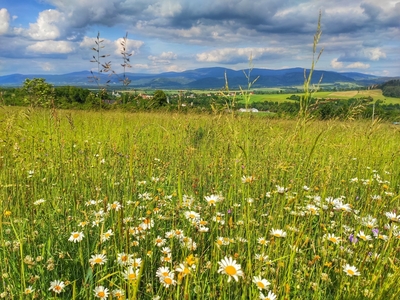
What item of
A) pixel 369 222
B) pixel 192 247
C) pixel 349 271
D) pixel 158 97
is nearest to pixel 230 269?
pixel 192 247

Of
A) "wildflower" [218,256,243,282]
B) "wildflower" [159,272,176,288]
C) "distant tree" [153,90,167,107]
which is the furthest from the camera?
"distant tree" [153,90,167,107]

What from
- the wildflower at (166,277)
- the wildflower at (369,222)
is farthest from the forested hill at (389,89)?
the wildflower at (166,277)

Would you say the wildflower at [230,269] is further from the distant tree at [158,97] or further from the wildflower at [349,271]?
the distant tree at [158,97]

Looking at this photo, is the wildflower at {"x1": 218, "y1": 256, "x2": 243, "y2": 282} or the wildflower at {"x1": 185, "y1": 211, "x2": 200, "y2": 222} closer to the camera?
the wildflower at {"x1": 218, "y1": 256, "x2": 243, "y2": 282}

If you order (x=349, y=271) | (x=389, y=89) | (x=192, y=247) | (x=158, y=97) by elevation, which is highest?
(x=389, y=89)

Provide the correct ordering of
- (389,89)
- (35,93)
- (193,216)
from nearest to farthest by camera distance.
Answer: (193,216), (35,93), (389,89)

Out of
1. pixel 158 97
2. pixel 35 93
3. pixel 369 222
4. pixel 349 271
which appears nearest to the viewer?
pixel 349 271

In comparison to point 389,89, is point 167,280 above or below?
below

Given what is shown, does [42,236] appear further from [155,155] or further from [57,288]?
[155,155]

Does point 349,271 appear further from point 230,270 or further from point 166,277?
point 166,277

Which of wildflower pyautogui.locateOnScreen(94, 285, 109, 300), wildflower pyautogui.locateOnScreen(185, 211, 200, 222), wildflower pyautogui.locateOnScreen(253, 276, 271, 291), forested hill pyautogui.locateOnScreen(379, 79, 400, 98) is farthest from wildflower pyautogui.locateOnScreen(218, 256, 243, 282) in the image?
forested hill pyautogui.locateOnScreen(379, 79, 400, 98)

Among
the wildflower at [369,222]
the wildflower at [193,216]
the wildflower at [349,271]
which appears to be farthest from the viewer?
the wildflower at [369,222]

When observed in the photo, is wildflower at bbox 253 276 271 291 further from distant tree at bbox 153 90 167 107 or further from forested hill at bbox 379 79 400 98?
forested hill at bbox 379 79 400 98

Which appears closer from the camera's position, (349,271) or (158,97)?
(349,271)
